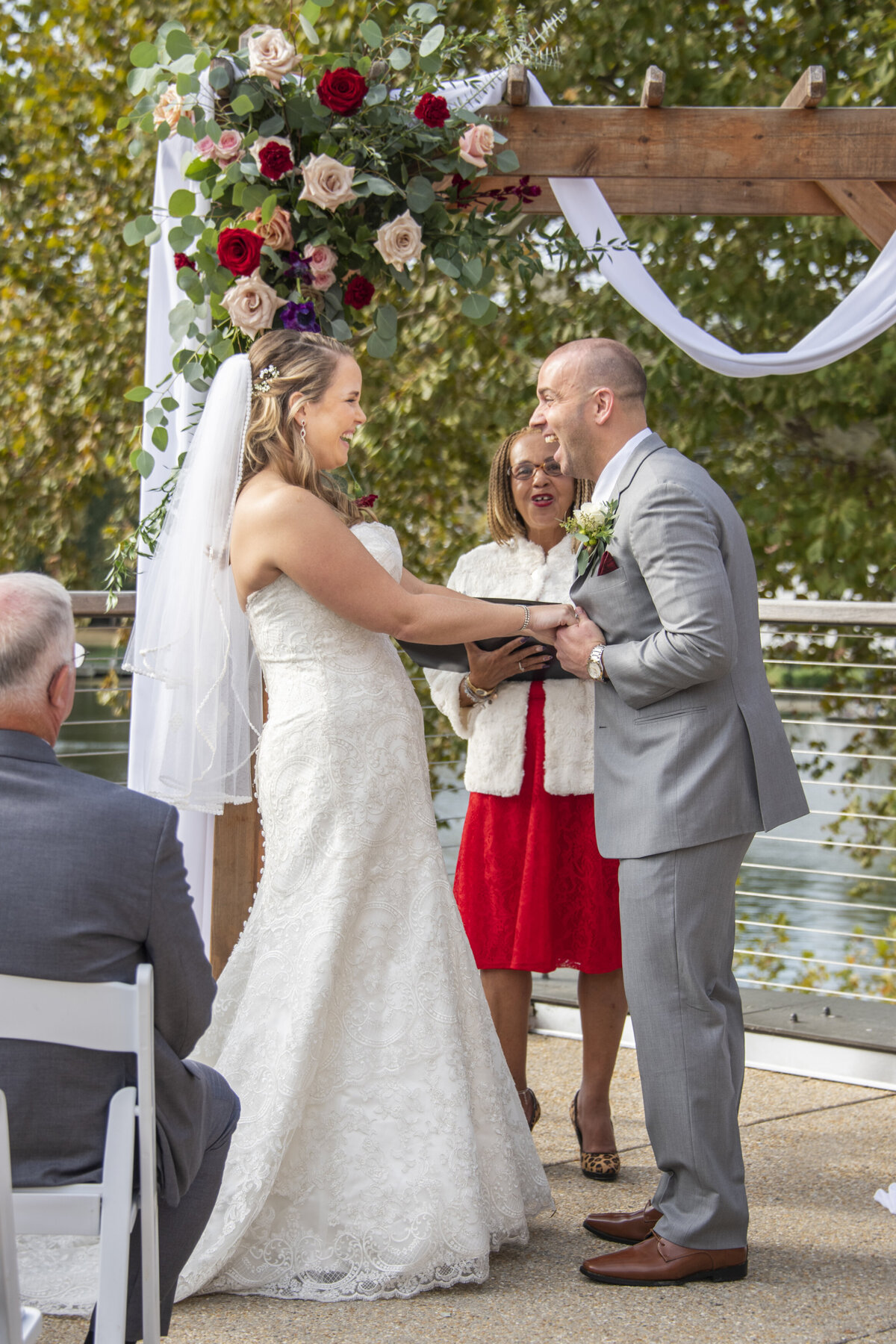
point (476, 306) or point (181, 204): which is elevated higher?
point (181, 204)

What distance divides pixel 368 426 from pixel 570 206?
15.1 ft

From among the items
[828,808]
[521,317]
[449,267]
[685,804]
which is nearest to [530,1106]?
[685,804]

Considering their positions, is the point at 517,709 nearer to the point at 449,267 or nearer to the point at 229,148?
the point at 449,267

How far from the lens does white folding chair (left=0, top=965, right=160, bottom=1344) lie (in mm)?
1797

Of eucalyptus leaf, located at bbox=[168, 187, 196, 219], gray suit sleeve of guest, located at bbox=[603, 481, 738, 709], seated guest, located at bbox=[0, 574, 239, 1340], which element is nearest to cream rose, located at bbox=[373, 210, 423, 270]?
eucalyptus leaf, located at bbox=[168, 187, 196, 219]

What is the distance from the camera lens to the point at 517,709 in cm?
363

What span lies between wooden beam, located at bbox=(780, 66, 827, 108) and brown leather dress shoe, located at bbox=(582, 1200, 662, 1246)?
307 centimetres

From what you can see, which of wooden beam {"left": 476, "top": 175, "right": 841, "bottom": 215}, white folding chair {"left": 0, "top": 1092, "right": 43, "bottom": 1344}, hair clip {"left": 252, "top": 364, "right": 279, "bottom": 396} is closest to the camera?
white folding chair {"left": 0, "top": 1092, "right": 43, "bottom": 1344}

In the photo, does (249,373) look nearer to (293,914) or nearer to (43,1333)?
(293,914)

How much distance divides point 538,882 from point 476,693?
54 centimetres

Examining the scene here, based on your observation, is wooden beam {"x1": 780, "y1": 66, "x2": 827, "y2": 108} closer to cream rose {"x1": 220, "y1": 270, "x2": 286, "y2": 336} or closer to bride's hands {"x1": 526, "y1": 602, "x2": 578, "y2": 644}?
cream rose {"x1": 220, "y1": 270, "x2": 286, "y2": 336}

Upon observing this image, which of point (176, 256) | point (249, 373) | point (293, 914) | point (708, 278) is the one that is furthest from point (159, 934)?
point (708, 278)

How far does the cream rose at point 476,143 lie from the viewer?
3674 millimetres

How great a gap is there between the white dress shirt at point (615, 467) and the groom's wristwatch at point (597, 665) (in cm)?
33
